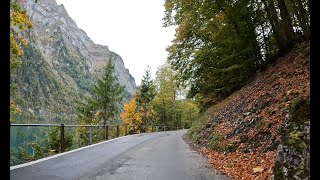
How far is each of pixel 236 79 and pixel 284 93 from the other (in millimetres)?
9013

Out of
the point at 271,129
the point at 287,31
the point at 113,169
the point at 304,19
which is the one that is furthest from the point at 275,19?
the point at 113,169

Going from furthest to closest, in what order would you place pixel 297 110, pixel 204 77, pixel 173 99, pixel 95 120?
pixel 173 99, pixel 95 120, pixel 204 77, pixel 297 110

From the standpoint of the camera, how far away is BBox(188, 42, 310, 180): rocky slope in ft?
15.6

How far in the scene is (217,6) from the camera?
18156 mm

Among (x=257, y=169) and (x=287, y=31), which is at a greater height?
(x=287, y=31)

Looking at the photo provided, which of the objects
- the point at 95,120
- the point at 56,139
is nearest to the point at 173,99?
the point at 95,120

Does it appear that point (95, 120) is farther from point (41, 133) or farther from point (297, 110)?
point (297, 110)

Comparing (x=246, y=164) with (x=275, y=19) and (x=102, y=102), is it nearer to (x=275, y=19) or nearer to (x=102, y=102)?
(x=275, y=19)

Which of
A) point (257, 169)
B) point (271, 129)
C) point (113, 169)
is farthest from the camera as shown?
point (271, 129)

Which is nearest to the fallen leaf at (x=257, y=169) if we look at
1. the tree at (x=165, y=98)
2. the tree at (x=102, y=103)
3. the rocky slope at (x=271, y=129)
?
the rocky slope at (x=271, y=129)

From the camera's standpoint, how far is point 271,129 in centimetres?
872

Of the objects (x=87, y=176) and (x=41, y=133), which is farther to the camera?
Answer: (x=41, y=133)
